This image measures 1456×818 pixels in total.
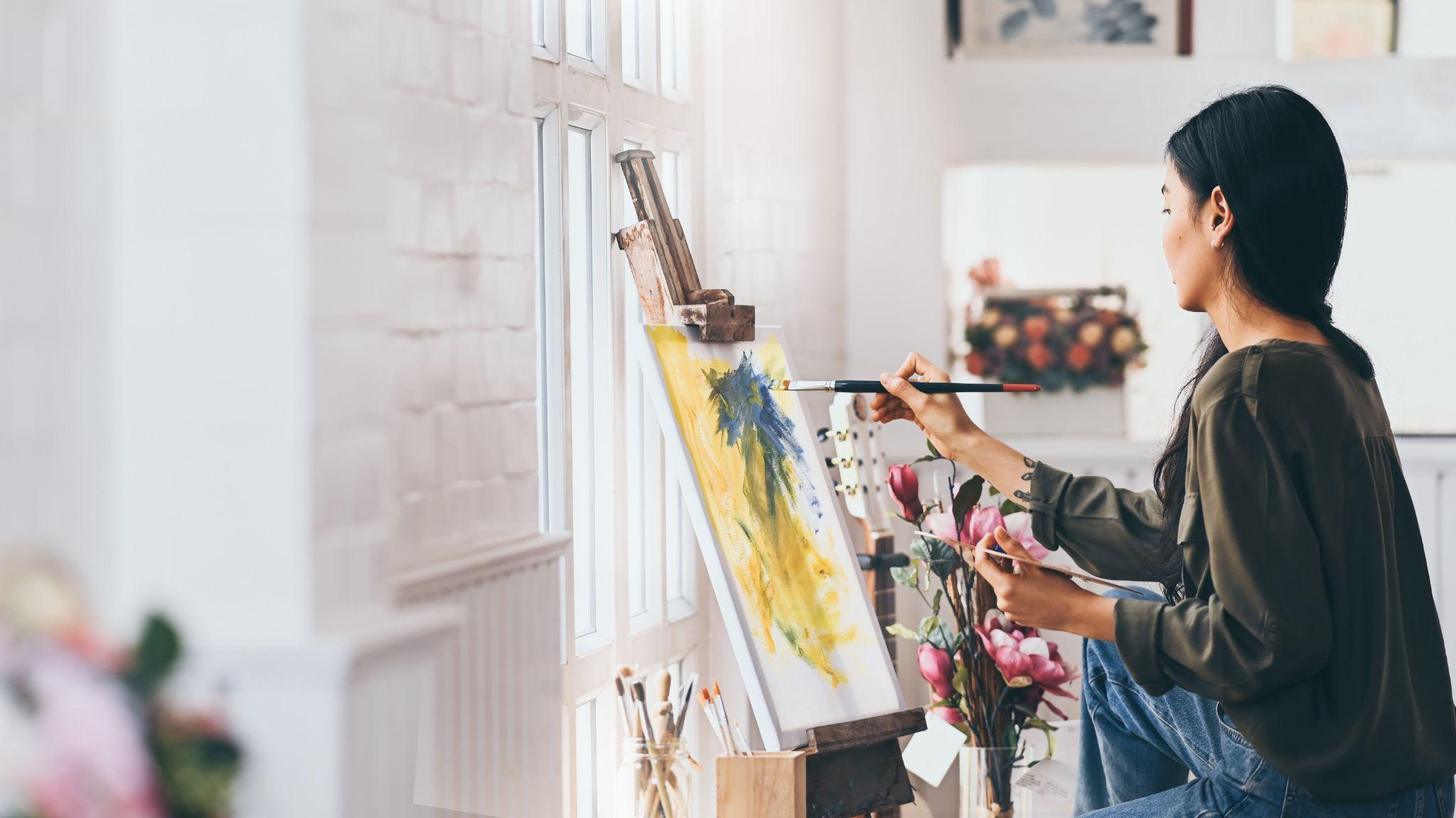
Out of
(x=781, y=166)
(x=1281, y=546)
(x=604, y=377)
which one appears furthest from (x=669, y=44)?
(x=1281, y=546)

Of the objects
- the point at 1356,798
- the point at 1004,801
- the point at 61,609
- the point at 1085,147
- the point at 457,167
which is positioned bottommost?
the point at 1004,801

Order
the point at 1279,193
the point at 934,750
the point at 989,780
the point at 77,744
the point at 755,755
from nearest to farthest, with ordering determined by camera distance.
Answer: the point at 77,744 → the point at 1279,193 → the point at 755,755 → the point at 934,750 → the point at 989,780

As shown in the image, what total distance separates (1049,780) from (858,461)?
0.73 meters

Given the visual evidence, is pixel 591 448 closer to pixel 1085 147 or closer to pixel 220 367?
pixel 220 367

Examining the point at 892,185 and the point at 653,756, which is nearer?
the point at 653,756

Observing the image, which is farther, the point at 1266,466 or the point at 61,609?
the point at 1266,466

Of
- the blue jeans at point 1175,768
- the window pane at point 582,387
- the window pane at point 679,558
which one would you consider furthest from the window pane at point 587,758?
the blue jeans at point 1175,768

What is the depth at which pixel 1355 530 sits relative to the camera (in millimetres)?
1633

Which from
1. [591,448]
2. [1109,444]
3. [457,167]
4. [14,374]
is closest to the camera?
[14,374]

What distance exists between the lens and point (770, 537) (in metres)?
2.24

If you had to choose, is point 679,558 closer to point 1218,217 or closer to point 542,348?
point 542,348

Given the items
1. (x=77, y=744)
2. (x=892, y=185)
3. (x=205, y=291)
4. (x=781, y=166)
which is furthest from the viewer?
(x=892, y=185)

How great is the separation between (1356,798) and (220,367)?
1.35 m

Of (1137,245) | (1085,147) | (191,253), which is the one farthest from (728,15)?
(191,253)
